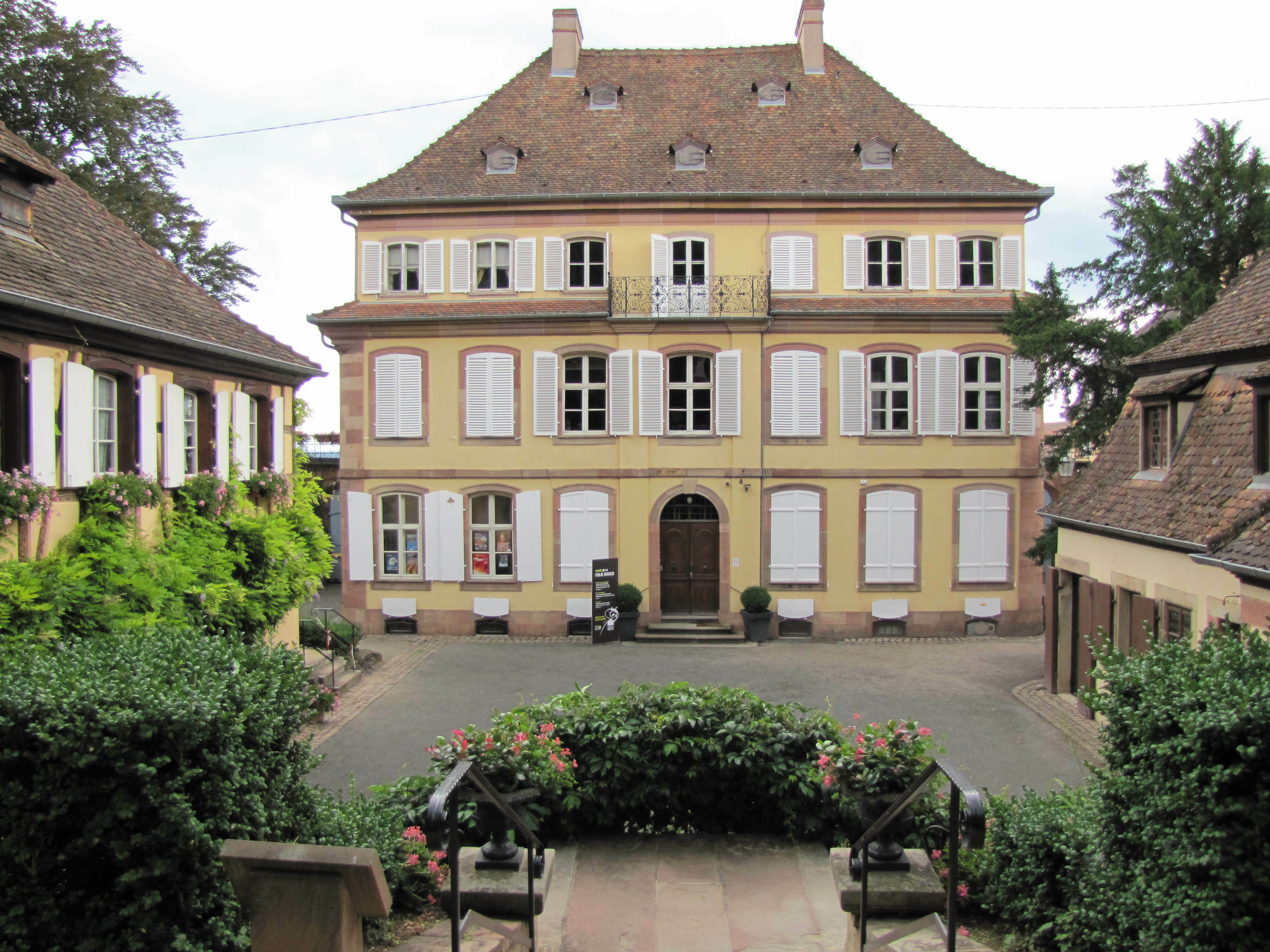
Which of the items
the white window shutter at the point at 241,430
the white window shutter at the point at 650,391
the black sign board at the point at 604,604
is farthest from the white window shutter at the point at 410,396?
the white window shutter at the point at 241,430

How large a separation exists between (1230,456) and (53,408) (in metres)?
13.1

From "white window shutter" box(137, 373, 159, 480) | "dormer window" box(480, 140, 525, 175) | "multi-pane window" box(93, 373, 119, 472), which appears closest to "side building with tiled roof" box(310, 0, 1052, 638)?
"dormer window" box(480, 140, 525, 175)

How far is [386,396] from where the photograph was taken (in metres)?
20.7

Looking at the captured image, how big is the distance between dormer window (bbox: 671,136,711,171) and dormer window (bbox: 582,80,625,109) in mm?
2517

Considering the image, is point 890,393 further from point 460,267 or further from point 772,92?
point 460,267

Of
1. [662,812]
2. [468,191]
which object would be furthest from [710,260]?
[662,812]

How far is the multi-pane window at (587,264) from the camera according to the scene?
2080 cm

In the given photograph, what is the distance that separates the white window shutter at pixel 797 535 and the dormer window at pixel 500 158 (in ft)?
32.0

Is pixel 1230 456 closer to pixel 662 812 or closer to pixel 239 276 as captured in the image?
pixel 662 812

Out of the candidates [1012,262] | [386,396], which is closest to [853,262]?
[1012,262]

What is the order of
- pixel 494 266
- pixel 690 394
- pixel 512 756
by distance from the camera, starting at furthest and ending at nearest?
pixel 494 266 → pixel 690 394 → pixel 512 756

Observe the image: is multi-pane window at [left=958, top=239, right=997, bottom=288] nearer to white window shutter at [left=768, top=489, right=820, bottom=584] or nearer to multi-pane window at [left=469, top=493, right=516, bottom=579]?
white window shutter at [left=768, top=489, right=820, bottom=584]

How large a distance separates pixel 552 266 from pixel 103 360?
38.3 ft

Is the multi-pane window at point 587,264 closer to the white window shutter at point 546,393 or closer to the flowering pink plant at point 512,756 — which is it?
the white window shutter at point 546,393
